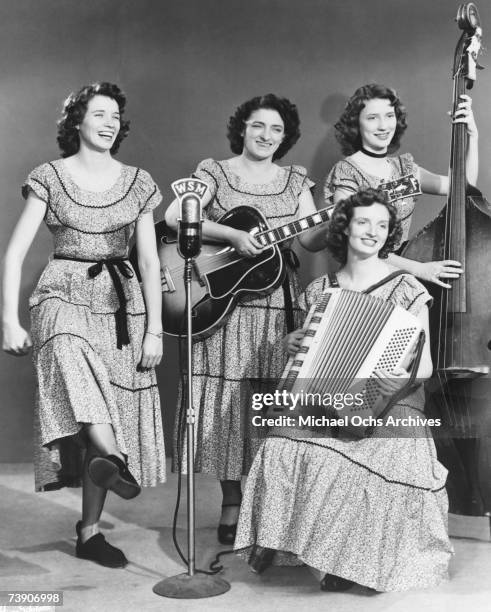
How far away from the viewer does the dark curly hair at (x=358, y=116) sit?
345 centimetres

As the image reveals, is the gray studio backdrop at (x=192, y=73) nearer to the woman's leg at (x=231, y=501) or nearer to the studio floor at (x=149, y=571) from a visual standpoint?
the studio floor at (x=149, y=571)

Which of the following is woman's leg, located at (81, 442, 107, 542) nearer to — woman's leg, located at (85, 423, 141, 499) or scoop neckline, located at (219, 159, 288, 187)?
woman's leg, located at (85, 423, 141, 499)

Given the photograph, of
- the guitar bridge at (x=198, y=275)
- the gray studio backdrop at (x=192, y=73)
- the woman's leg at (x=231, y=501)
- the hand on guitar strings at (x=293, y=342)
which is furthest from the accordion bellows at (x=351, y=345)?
the gray studio backdrop at (x=192, y=73)

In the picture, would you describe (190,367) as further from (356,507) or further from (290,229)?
(290,229)

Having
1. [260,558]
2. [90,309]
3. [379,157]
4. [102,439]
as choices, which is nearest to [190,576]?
[260,558]

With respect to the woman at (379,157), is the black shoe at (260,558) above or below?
below

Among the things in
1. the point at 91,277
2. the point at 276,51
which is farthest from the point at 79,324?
the point at 276,51

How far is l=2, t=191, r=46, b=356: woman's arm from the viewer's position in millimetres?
2932

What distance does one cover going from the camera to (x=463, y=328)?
9.97 ft

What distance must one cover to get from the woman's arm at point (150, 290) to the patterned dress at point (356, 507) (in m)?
0.53

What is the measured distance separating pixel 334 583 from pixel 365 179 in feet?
4.76

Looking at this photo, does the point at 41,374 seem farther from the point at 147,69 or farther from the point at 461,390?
the point at 147,69

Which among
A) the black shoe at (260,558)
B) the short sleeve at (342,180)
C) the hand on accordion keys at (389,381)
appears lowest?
the black shoe at (260,558)

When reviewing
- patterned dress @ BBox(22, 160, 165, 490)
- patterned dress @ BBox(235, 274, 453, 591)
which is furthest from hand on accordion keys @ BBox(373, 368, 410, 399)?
patterned dress @ BBox(22, 160, 165, 490)
